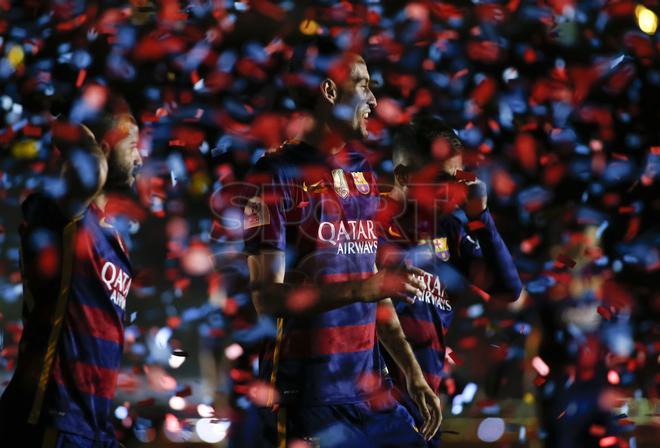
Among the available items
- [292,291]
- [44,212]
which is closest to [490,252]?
[292,291]

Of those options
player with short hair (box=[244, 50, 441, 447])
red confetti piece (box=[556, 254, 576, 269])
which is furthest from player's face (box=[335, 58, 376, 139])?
red confetti piece (box=[556, 254, 576, 269])

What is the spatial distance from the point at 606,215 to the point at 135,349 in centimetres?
346

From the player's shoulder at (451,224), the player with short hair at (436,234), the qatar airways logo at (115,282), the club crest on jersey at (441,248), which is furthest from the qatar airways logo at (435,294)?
the qatar airways logo at (115,282)

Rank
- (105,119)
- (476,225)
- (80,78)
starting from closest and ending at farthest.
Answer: (105,119), (476,225), (80,78)

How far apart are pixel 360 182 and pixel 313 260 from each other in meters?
0.38

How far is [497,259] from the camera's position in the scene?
378 cm

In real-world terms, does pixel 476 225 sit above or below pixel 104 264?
below

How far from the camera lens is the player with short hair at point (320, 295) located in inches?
111

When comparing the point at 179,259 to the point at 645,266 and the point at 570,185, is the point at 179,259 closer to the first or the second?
the point at 570,185

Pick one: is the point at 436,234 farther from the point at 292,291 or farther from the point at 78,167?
the point at 78,167

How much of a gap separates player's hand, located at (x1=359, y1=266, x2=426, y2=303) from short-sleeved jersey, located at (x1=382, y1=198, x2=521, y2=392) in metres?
0.91

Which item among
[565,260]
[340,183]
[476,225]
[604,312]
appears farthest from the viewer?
[604,312]

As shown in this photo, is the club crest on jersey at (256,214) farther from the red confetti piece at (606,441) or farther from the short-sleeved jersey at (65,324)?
the red confetti piece at (606,441)

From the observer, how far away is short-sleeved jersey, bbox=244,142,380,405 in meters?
2.88
